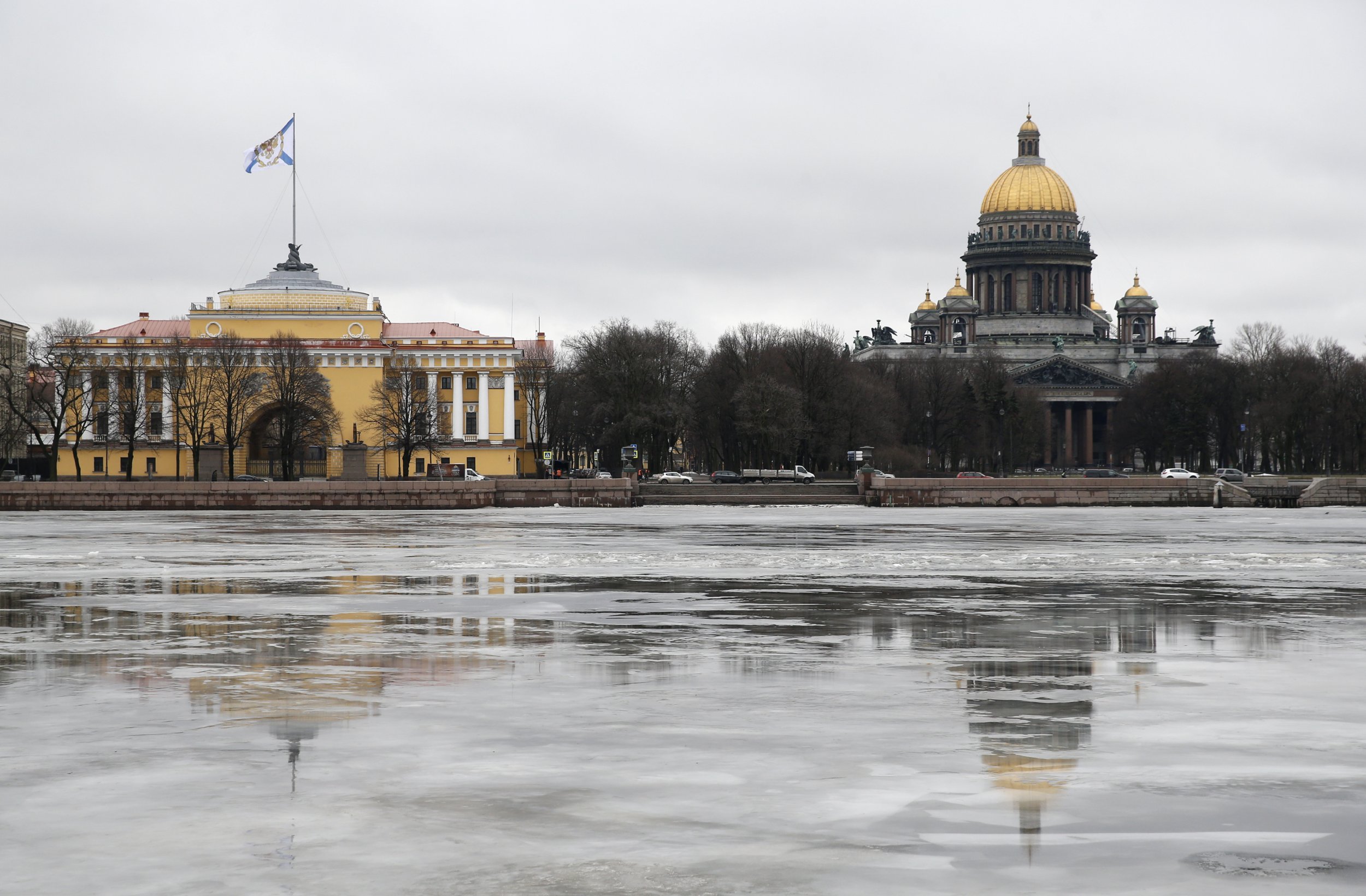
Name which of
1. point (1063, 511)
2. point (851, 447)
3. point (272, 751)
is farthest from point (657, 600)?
point (851, 447)

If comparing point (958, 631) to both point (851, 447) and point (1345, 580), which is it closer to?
point (1345, 580)

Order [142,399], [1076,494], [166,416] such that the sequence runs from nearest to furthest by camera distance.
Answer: [1076,494], [142,399], [166,416]

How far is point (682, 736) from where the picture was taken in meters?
10.4

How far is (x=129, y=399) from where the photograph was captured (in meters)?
96.3

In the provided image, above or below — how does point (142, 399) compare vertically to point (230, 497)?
above

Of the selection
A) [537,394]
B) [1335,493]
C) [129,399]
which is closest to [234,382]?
[129,399]

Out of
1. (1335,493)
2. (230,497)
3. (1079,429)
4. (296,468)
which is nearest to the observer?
(230,497)

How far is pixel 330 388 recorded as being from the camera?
108938mm

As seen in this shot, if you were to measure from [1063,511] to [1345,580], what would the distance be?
3768 cm

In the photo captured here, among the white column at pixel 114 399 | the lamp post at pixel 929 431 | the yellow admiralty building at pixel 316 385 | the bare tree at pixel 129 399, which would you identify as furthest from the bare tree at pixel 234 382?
the lamp post at pixel 929 431

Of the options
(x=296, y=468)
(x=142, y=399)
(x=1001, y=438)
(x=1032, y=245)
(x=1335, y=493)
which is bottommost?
(x=1335, y=493)

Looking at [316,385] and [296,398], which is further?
[316,385]

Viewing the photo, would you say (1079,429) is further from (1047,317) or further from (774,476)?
(774,476)

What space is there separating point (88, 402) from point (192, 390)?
602 inches
